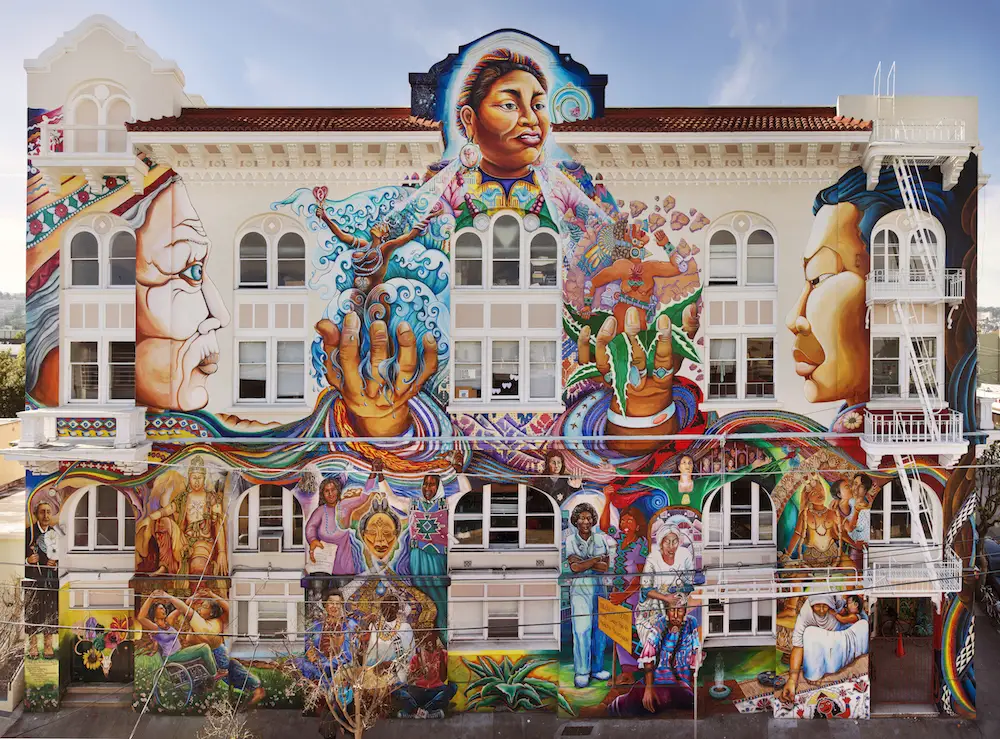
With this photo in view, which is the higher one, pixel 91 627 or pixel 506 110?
pixel 506 110

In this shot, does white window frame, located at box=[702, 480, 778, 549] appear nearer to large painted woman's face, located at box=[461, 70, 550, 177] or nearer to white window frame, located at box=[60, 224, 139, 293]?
large painted woman's face, located at box=[461, 70, 550, 177]

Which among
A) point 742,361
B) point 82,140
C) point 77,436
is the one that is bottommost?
point 77,436

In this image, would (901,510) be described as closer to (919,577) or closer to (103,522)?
(919,577)

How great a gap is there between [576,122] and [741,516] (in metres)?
11.1

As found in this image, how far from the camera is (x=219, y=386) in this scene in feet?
51.0

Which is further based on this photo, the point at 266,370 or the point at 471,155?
the point at 266,370

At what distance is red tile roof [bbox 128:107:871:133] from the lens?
14.8 m

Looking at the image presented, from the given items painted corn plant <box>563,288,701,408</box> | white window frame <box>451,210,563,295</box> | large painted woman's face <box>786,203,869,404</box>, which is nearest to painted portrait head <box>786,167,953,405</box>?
large painted woman's face <box>786,203,869,404</box>

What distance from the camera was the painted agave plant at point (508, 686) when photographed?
1570cm

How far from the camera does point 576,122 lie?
1519 centimetres

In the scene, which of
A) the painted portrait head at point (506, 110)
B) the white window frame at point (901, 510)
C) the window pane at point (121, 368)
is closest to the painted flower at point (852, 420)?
the white window frame at point (901, 510)

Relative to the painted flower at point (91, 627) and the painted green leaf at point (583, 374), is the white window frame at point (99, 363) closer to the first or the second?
the painted flower at point (91, 627)

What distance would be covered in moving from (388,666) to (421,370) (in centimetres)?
752

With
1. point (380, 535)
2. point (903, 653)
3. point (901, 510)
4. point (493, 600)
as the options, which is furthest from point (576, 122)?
point (903, 653)
